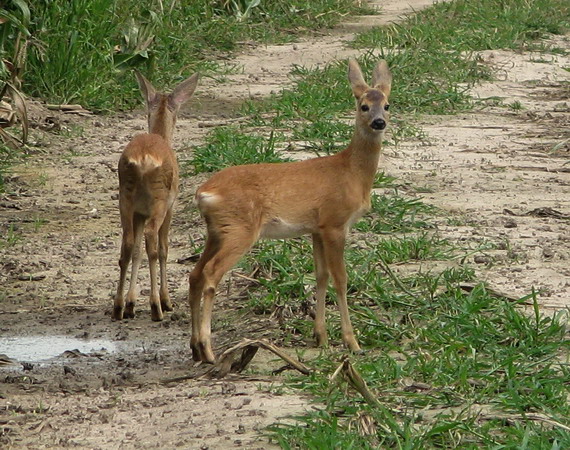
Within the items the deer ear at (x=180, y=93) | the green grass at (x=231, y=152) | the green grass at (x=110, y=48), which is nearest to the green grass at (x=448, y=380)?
the deer ear at (x=180, y=93)

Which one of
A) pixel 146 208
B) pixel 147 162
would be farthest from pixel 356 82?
pixel 146 208

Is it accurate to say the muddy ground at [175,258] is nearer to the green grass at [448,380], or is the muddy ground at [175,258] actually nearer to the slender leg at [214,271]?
the slender leg at [214,271]

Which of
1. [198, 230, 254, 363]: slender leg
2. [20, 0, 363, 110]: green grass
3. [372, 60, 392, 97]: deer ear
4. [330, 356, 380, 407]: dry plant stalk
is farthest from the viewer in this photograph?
[20, 0, 363, 110]: green grass

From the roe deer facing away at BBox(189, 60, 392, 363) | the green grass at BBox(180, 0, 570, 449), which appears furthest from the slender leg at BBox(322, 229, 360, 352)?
the green grass at BBox(180, 0, 570, 449)

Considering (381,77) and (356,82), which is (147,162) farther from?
(381,77)

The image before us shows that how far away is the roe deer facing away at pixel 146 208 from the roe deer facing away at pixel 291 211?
83cm

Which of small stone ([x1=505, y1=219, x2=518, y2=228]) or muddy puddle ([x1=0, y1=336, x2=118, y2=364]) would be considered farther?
small stone ([x1=505, y1=219, x2=518, y2=228])

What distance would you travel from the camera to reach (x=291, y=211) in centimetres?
645

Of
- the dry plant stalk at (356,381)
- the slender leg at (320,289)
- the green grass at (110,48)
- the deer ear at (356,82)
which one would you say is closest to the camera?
the dry plant stalk at (356,381)

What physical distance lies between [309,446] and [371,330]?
1778mm

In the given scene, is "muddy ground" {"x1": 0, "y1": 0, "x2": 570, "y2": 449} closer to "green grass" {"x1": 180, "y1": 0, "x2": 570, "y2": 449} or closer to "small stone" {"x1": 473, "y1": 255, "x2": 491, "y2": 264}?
"small stone" {"x1": 473, "y1": 255, "x2": 491, "y2": 264}

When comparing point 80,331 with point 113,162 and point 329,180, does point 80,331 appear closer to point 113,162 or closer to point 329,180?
point 329,180

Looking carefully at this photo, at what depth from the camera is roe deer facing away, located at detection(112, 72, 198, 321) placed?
7.18 metres

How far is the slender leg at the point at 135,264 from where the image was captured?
7219 mm
